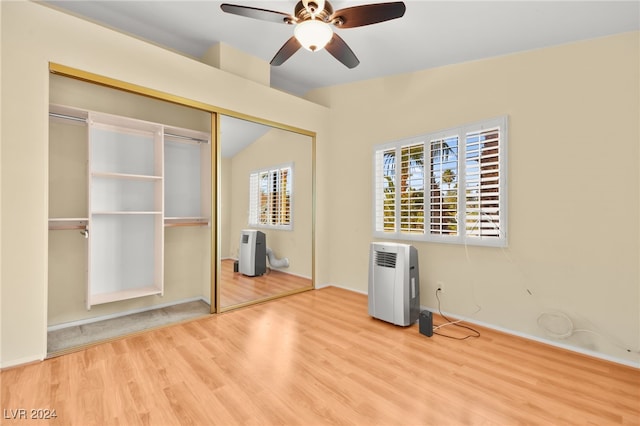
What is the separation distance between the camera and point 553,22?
2.22 m

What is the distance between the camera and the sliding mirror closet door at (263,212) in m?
3.20

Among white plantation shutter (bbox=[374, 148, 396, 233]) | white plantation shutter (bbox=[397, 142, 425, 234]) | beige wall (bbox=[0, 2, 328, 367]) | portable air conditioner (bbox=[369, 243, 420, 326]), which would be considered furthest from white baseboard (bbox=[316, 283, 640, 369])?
beige wall (bbox=[0, 2, 328, 367])

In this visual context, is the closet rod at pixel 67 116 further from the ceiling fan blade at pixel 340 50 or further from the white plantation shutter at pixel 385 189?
the white plantation shutter at pixel 385 189

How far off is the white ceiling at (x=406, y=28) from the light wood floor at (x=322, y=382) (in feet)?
8.27

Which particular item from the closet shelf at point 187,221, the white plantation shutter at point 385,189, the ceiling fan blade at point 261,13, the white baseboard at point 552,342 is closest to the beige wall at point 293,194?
the closet shelf at point 187,221

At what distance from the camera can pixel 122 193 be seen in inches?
119

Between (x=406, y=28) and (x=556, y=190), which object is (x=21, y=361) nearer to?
(x=406, y=28)

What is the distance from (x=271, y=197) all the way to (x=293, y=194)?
0.38m

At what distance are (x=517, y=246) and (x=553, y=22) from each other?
1.79m

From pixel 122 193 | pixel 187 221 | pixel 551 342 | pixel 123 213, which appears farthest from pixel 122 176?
pixel 551 342

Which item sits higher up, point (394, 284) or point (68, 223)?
point (68, 223)

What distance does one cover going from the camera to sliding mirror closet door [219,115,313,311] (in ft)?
10.5

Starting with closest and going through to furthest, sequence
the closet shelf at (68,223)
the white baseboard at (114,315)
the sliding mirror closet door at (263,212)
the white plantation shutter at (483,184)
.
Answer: the closet shelf at (68,223) → the white baseboard at (114,315) → the white plantation shutter at (483,184) → the sliding mirror closet door at (263,212)

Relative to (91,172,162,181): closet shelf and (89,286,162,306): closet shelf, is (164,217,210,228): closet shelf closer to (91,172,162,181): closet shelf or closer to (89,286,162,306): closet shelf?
(91,172,162,181): closet shelf
